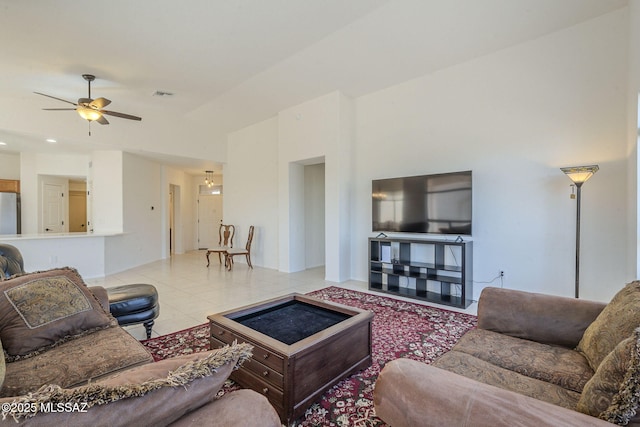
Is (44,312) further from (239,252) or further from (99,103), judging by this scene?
(239,252)

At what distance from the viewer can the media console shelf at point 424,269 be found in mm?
3777

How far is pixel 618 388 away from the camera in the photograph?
2.87 feet

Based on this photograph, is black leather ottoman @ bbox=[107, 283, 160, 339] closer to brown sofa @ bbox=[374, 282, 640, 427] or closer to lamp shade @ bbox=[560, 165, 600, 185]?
brown sofa @ bbox=[374, 282, 640, 427]

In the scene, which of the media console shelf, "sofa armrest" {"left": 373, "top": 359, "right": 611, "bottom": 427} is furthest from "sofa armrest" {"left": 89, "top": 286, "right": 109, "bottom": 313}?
the media console shelf

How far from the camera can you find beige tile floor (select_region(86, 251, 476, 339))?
3359mm

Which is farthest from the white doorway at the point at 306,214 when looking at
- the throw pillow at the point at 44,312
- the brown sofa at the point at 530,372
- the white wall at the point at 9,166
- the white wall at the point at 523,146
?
the white wall at the point at 9,166

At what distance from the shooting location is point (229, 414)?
2.47 feet

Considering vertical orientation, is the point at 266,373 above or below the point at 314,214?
below

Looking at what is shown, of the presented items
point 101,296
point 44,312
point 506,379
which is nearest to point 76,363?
point 44,312

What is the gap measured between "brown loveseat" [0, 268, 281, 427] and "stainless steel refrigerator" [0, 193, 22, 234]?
6733 millimetres

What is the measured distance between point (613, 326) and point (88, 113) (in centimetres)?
562

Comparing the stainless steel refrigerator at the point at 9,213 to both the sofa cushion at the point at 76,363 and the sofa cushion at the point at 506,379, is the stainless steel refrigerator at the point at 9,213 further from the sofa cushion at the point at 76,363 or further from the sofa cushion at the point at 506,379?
the sofa cushion at the point at 506,379

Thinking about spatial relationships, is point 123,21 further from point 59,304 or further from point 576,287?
point 576,287

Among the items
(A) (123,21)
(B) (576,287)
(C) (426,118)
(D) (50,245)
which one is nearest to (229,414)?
(B) (576,287)
